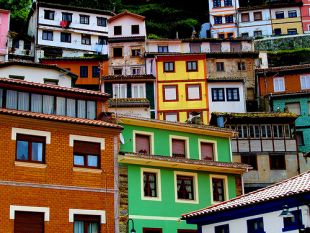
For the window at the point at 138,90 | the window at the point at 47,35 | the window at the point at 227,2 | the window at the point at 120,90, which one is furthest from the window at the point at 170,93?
the window at the point at 227,2

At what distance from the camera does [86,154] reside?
30781 millimetres

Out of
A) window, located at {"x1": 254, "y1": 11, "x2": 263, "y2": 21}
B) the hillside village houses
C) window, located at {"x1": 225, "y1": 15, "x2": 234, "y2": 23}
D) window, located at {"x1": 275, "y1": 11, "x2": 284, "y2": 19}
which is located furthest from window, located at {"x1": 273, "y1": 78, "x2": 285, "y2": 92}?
window, located at {"x1": 225, "y1": 15, "x2": 234, "y2": 23}

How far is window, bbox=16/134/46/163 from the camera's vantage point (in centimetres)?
2869

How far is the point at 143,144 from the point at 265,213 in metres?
11.5

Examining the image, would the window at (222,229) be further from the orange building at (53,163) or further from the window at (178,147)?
the window at (178,147)

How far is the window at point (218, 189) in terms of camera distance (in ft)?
120

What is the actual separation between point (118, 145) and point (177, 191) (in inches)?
200

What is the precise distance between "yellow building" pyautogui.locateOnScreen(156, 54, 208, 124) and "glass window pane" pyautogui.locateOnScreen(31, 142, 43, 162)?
3169cm

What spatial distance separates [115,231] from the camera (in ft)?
98.6

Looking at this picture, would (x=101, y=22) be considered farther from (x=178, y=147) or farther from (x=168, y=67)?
(x=178, y=147)

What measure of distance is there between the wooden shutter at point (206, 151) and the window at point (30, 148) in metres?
12.0

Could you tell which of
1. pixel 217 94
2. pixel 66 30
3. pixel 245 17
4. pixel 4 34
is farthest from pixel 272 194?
pixel 245 17

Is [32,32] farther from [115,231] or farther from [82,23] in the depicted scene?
[115,231]

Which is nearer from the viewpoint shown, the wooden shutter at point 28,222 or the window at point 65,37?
the wooden shutter at point 28,222
